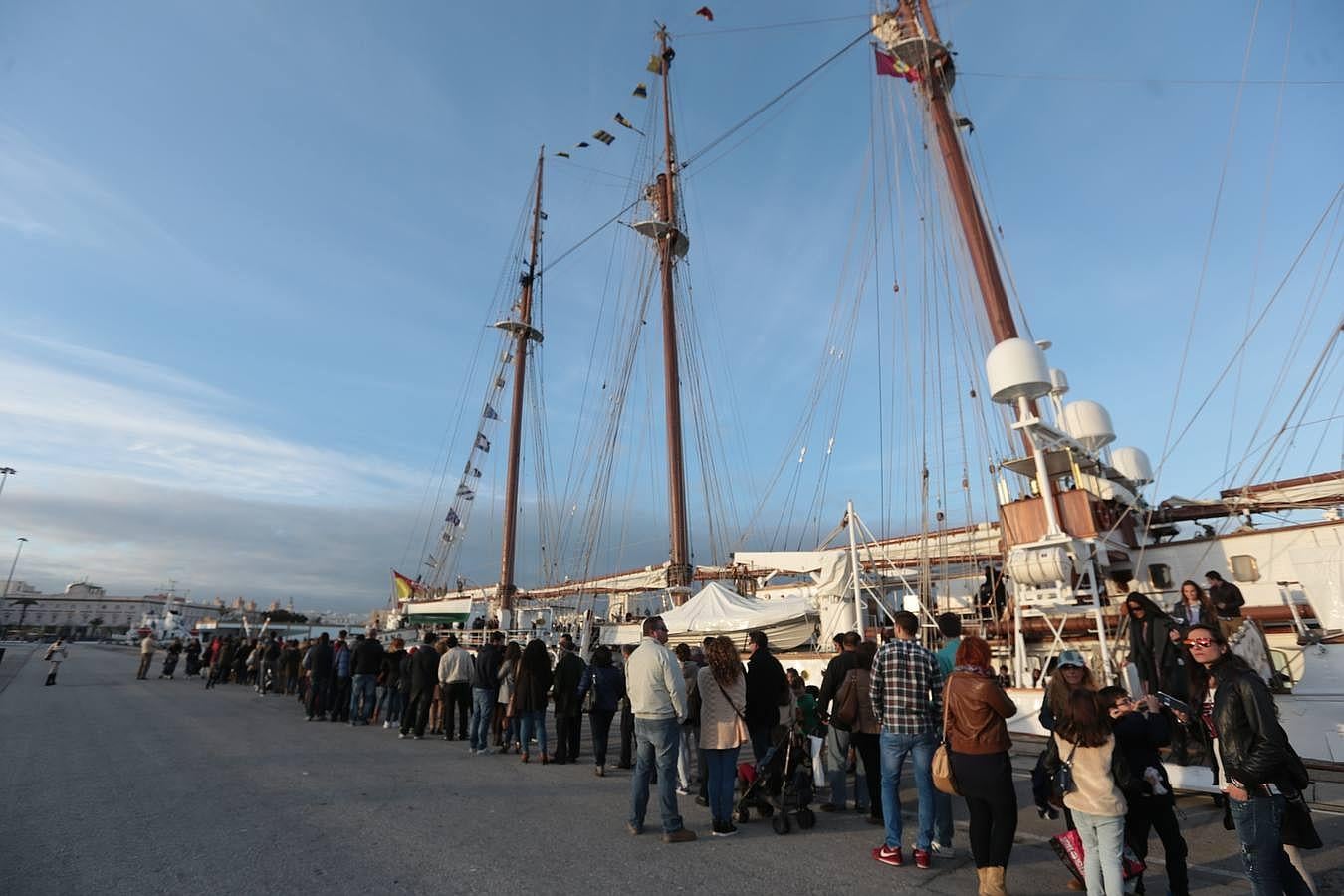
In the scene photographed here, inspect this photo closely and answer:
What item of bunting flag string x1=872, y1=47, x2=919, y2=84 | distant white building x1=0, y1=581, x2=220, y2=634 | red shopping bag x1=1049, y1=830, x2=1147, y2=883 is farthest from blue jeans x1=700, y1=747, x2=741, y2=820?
distant white building x1=0, y1=581, x2=220, y2=634

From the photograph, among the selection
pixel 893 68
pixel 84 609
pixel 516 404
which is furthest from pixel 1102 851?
pixel 84 609

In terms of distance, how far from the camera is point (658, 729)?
5621mm

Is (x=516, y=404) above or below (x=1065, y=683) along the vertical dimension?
above

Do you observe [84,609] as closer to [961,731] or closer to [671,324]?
[671,324]

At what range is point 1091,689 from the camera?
393cm

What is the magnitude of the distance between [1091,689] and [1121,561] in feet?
38.0

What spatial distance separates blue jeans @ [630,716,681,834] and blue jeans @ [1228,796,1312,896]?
3.78 m

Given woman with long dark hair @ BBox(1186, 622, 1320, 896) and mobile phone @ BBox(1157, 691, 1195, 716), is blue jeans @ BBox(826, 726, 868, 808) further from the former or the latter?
woman with long dark hair @ BBox(1186, 622, 1320, 896)

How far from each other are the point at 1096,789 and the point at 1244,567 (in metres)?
11.8

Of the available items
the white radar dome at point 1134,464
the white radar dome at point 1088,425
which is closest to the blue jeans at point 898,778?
the white radar dome at point 1088,425

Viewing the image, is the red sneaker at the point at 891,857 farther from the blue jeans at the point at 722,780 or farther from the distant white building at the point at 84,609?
the distant white building at the point at 84,609

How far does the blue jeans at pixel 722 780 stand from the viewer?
18.4 feet

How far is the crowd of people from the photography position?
11.4ft

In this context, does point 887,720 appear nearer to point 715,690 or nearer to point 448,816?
point 715,690
